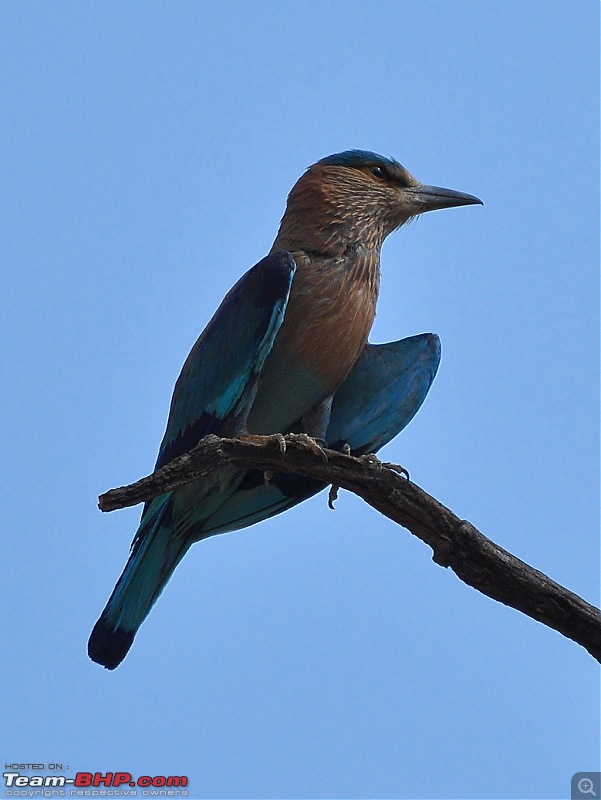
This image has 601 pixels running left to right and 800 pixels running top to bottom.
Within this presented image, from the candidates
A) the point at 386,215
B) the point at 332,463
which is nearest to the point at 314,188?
the point at 386,215

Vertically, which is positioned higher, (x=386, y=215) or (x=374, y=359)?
(x=386, y=215)

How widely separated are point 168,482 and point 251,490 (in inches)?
58.3

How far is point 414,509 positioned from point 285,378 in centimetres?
135

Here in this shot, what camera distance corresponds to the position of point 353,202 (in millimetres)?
6320

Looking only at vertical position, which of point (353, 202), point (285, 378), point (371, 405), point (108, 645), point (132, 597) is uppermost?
point (353, 202)

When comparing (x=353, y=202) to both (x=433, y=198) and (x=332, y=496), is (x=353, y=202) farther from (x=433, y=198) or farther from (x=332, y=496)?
(x=332, y=496)

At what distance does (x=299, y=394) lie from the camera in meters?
5.74

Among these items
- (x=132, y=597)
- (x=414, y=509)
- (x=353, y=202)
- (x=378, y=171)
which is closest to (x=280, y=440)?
(x=414, y=509)

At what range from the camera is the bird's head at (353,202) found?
6.14 metres

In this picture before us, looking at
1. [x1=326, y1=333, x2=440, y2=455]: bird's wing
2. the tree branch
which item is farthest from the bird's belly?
the tree branch

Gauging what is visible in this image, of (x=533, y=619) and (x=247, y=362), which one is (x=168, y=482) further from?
(x=533, y=619)

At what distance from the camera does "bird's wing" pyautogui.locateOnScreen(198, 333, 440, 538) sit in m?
6.11

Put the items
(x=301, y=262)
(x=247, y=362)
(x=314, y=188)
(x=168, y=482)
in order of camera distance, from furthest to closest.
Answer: (x=314, y=188) → (x=301, y=262) → (x=247, y=362) → (x=168, y=482)

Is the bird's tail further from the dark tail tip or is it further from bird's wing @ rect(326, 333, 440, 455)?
bird's wing @ rect(326, 333, 440, 455)
